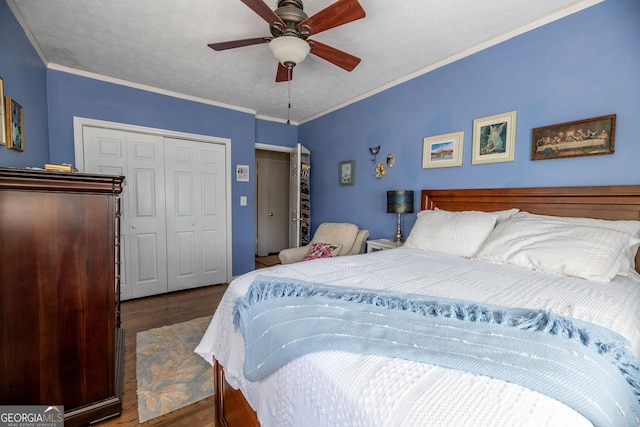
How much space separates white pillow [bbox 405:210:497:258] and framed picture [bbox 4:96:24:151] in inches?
114

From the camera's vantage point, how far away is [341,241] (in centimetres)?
330

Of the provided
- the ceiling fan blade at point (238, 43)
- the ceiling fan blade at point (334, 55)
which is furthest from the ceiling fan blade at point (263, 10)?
the ceiling fan blade at point (334, 55)

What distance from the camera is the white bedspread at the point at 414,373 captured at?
518 millimetres

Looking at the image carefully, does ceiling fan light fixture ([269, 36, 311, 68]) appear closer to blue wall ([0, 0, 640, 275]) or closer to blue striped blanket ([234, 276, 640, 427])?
blue striped blanket ([234, 276, 640, 427])

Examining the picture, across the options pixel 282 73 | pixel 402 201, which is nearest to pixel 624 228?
pixel 402 201

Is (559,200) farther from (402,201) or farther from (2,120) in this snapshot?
(2,120)

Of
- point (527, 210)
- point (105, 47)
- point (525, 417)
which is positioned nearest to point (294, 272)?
point (525, 417)

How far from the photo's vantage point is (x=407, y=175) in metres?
2.93

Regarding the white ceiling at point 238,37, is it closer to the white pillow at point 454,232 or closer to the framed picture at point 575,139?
the framed picture at point 575,139

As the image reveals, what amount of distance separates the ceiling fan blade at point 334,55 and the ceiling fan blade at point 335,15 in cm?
16

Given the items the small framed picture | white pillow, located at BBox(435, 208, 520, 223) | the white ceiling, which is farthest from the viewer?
the small framed picture

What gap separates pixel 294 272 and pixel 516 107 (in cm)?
210

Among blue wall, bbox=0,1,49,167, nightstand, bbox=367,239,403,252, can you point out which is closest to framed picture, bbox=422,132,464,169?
nightstand, bbox=367,239,403,252

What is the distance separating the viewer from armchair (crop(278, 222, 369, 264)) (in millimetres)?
3225
